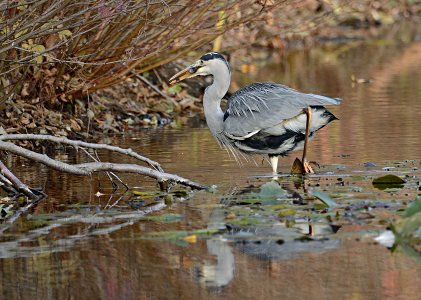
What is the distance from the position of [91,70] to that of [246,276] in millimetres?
7429

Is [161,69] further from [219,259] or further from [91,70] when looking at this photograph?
[219,259]

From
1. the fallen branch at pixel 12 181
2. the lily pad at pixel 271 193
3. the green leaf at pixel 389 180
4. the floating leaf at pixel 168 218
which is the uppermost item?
the fallen branch at pixel 12 181

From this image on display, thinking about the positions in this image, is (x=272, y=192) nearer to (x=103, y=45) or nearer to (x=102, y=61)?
(x=103, y=45)

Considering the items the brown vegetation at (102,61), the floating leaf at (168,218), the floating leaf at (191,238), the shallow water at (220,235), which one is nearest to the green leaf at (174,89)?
the brown vegetation at (102,61)

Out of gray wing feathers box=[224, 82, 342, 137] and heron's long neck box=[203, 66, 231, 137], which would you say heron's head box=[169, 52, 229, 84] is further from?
gray wing feathers box=[224, 82, 342, 137]

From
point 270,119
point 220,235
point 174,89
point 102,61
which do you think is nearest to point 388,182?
point 270,119

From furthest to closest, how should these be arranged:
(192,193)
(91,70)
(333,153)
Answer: (91,70) → (333,153) → (192,193)

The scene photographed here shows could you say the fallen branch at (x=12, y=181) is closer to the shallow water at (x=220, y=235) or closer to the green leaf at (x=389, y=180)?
the shallow water at (x=220, y=235)

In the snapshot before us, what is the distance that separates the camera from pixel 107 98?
14.7 m

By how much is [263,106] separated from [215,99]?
0.68 m

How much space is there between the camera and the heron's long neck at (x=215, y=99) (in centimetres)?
977

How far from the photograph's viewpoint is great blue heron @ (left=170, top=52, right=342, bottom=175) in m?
9.26

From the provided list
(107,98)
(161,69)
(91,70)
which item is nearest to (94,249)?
(91,70)

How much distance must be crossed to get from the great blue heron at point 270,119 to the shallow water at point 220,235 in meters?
0.30
